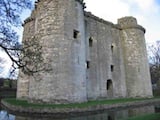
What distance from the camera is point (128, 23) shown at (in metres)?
25.2

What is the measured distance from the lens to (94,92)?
18.8 meters

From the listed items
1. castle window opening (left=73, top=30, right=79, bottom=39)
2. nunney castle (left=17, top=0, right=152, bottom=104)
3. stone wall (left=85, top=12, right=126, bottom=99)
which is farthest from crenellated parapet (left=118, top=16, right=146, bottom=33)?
castle window opening (left=73, top=30, right=79, bottom=39)

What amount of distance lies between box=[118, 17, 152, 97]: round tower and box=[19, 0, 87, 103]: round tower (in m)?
9.69

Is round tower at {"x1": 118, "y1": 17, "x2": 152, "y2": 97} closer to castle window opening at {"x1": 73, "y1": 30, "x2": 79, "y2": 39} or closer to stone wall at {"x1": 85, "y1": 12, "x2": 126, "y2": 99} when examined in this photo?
stone wall at {"x1": 85, "y1": 12, "x2": 126, "y2": 99}

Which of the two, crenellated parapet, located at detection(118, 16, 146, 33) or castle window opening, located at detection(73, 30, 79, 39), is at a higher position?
crenellated parapet, located at detection(118, 16, 146, 33)

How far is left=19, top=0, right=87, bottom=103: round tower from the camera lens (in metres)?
13.7

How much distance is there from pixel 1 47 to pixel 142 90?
64.8ft

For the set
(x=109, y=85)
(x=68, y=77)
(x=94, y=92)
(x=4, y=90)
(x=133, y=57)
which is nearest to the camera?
(x=68, y=77)

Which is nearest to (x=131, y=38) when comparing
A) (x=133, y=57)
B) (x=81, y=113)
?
(x=133, y=57)

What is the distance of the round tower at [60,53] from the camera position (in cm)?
1374

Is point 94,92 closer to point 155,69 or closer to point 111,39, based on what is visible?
point 111,39

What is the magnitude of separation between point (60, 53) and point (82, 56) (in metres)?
2.27

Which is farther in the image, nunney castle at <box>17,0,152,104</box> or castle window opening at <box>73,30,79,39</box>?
castle window opening at <box>73,30,79,39</box>

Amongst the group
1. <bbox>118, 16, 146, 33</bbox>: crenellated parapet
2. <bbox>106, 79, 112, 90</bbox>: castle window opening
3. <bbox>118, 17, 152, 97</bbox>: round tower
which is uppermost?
<bbox>118, 16, 146, 33</bbox>: crenellated parapet
